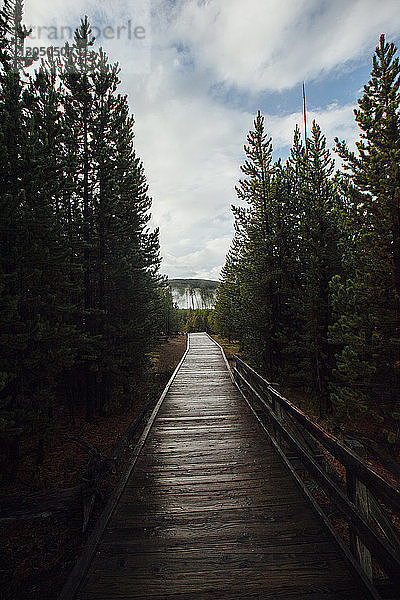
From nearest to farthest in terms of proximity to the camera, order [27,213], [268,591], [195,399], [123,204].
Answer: [268,591]
[27,213]
[195,399]
[123,204]

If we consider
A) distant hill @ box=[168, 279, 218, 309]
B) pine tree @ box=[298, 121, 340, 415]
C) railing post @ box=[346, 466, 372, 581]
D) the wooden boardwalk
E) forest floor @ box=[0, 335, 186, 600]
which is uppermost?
distant hill @ box=[168, 279, 218, 309]

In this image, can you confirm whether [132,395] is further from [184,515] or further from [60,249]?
[184,515]

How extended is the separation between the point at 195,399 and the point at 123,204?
837cm

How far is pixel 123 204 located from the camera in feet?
39.8

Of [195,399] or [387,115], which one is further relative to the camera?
[195,399]

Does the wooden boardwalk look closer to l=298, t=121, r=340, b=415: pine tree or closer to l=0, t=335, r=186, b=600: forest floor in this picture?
l=0, t=335, r=186, b=600: forest floor

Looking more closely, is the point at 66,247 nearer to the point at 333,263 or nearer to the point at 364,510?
the point at 364,510

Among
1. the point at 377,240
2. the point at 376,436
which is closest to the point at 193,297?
the point at 376,436

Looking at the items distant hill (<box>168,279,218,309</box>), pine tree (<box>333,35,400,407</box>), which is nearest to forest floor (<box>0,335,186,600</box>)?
pine tree (<box>333,35,400,407</box>)

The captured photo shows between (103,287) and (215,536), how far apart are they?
9544mm

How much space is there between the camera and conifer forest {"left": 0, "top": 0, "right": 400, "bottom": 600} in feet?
18.7

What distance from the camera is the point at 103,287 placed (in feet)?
37.3

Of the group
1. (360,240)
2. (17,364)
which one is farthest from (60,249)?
(360,240)

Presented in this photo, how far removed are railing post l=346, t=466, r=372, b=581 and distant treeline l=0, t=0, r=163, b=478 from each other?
5114mm
